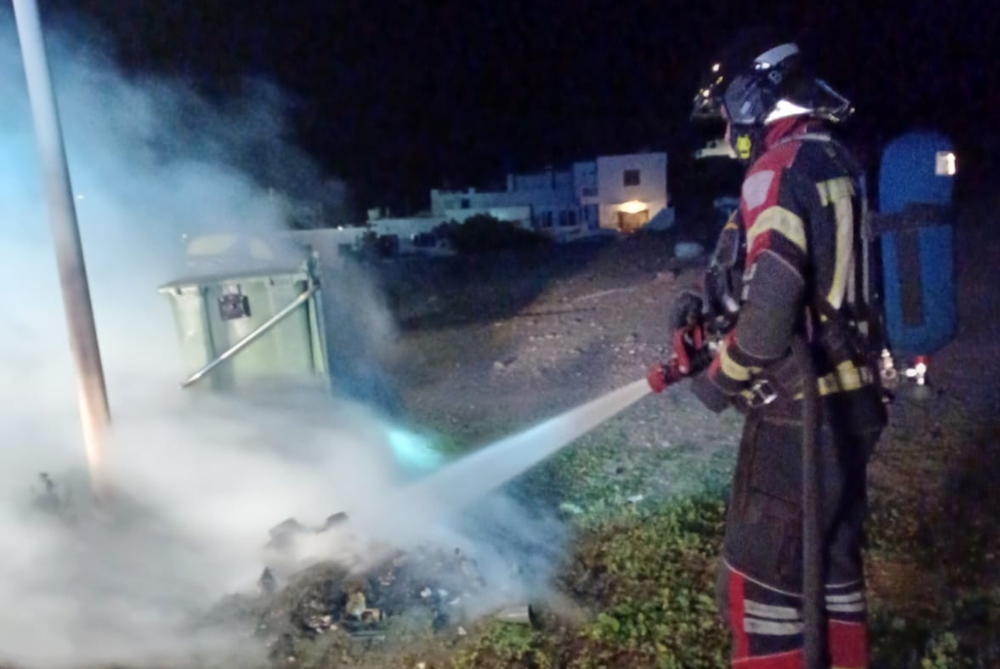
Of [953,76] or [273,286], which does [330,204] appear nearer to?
[953,76]

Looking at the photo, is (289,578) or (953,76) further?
(953,76)

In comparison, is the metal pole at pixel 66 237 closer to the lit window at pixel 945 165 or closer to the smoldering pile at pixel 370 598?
the smoldering pile at pixel 370 598

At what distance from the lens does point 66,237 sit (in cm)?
445

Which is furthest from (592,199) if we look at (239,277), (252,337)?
(252,337)

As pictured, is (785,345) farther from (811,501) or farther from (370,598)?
(370,598)

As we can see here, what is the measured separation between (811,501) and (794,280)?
64cm

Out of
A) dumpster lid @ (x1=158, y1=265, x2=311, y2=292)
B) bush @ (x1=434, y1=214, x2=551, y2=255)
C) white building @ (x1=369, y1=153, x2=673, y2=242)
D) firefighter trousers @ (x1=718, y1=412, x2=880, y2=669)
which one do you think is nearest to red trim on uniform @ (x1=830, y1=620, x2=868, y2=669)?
firefighter trousers @ (x1=718, y1=412, x2=880, y2=669)

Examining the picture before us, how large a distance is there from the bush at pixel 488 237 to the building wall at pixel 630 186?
10.2 metres

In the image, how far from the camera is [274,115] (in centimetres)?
1445

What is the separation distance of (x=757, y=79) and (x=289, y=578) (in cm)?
294

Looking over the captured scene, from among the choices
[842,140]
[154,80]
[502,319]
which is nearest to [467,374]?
[502,319]

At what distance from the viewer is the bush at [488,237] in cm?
2494

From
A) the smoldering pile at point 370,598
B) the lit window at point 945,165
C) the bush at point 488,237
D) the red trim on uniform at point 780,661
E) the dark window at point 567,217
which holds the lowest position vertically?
the dark window at point 567,217

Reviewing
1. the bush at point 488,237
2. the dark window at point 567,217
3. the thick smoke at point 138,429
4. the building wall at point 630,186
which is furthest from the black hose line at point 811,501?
the dark window at point 567,217
